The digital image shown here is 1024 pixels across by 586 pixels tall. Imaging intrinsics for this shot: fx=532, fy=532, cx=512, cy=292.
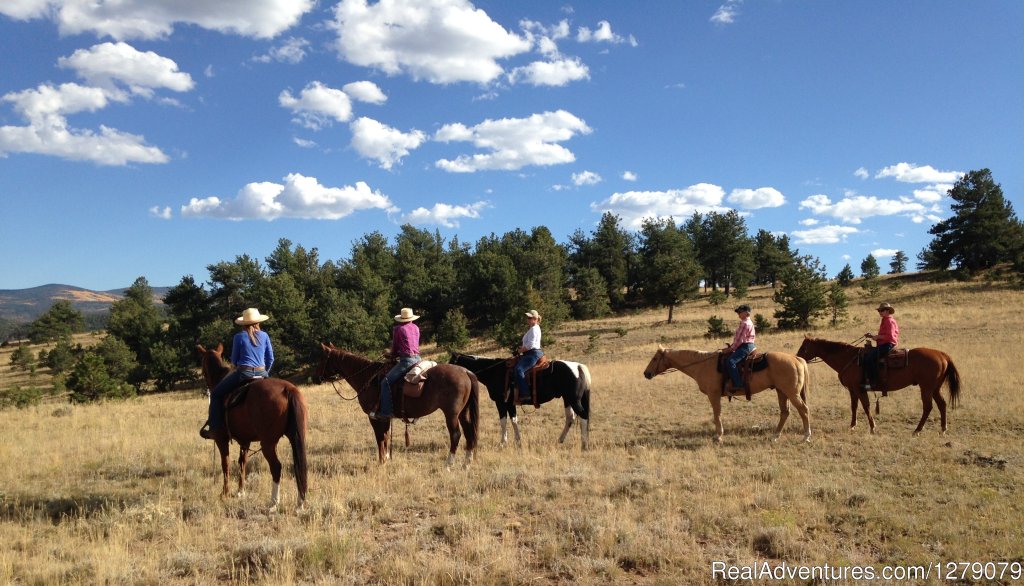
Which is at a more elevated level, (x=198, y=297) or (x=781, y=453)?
(x=198, y=297)

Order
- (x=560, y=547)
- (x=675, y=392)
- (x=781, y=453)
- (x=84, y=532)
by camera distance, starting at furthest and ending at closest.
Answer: (x=675, y=392)
(x=781, y=453)
(x=84, y=532)
(x=560, y=547)

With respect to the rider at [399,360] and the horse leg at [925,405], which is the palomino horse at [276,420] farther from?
the horse leg at [925,405]

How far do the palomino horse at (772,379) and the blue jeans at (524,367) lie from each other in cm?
336

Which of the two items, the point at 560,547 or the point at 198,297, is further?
the point at 198,297

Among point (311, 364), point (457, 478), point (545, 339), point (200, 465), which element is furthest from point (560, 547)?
point (311, 364)

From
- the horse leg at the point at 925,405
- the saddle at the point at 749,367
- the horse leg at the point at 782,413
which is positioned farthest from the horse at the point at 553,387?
the horse leg at the point at 925,405

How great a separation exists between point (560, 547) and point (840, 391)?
42.3ft

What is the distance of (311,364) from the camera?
41.6 m

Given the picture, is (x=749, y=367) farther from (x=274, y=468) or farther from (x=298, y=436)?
(x=274, y=468)

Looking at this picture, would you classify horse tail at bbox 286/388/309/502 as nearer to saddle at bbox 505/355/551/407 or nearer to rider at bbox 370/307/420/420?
rider at bbox 370/307/420/420

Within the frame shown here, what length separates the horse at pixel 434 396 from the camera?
29.6ft

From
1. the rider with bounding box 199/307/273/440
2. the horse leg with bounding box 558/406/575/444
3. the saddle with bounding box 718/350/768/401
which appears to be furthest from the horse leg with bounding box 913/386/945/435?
the rider with bounding box 199/307/273/440

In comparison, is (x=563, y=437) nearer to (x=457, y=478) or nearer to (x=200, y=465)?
(x=457, y=478)

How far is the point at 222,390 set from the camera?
7.55 meters
